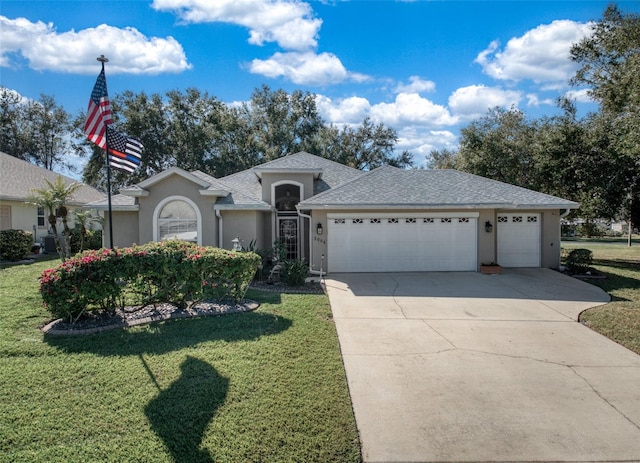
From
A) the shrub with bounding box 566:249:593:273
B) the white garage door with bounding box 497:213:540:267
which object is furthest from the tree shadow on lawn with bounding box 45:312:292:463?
the shrub with bounding box 566:249:593:273

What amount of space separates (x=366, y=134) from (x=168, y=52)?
21.4m

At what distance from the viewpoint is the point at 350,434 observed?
400 centimetres

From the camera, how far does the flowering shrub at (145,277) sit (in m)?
7.08

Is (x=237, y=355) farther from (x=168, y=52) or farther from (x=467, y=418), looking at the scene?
(x=168, y=52)

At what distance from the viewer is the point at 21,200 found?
57.3 feet

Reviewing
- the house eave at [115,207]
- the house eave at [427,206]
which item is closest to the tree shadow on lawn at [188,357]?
the house eave at [427,206]

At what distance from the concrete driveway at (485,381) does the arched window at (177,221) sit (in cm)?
663

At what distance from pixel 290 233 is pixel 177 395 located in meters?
11.7

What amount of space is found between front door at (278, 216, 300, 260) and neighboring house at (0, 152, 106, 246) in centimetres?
1053

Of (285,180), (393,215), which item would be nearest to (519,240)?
(393,215)

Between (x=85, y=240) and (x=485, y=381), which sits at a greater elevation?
(x=85, y=240)

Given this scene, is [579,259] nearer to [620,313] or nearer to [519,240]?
[519,240]

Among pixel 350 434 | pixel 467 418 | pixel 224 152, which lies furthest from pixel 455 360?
pixel 224 152

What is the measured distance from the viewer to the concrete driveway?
3.88m
